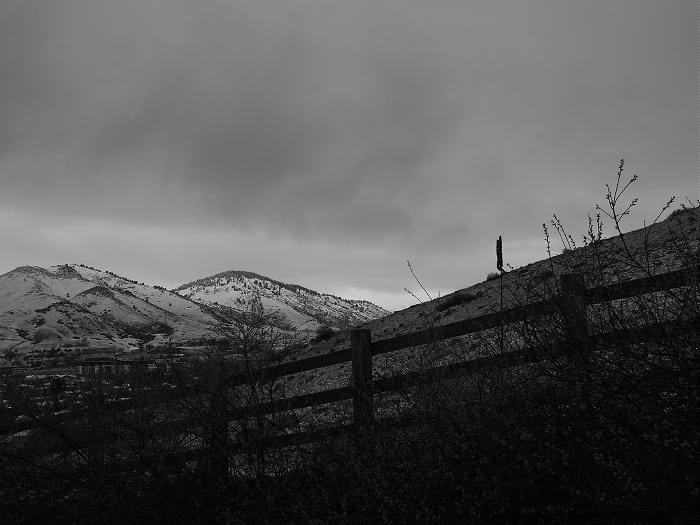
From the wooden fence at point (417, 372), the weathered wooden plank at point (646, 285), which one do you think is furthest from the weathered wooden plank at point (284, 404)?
the weathered wooden plank at point (646, 285)

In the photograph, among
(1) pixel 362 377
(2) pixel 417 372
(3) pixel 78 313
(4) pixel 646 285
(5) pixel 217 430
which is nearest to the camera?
(4) pixel 646 285

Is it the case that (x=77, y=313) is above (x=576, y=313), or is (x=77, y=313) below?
above

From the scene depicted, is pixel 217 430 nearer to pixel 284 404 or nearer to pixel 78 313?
pixel 284 404

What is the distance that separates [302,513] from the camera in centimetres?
391

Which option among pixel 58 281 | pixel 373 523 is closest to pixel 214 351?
pixel 373 523

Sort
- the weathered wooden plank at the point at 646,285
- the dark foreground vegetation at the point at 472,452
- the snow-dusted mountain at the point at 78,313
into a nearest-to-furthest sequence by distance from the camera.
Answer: the dark foreground vegetation at the point at 472,452
the weathered wooden plank at the point at 646,285
the snow-dusted mountain at the point at 78,313

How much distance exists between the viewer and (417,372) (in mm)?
4613

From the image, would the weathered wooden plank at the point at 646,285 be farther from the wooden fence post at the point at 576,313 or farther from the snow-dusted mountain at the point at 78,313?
the snow-dusted mountain at the point at 78,313

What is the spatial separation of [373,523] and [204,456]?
78.1 inches

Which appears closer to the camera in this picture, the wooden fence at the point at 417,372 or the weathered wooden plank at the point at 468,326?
the wooden fence at the point at 417,372

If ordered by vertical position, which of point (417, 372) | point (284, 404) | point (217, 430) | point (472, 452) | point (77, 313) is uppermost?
point (77, 313)

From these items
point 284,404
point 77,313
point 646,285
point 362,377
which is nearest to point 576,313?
point 646,285

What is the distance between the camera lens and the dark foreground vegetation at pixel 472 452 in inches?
115

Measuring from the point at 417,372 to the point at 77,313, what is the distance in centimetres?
15287
